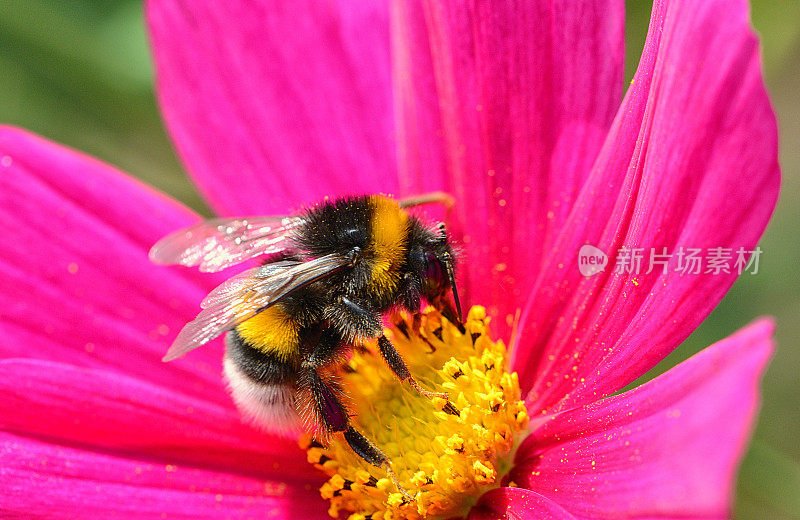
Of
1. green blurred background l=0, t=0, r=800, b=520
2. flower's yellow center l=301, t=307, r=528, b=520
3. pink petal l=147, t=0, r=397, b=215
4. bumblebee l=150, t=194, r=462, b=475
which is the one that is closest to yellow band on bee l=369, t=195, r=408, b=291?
bumblebee l=150, t=194, r=462, b=475

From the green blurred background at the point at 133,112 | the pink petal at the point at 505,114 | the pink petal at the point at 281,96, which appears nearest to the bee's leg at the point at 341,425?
the pink petal at the point at 505,114

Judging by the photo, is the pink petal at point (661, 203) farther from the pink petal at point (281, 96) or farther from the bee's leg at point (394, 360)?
the pink petal at point (281, 96)

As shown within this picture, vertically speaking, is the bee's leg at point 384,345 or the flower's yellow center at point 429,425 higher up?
the bee's leg at point 384,345

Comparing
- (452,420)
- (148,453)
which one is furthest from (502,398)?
(148,453)

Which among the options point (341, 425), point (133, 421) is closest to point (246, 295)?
point (341, 425)

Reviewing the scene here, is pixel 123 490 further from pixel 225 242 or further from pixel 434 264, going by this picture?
pixel 434 264
